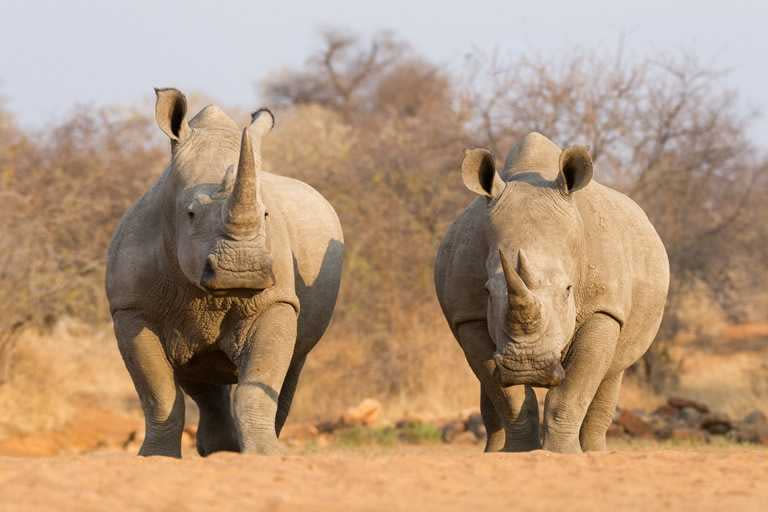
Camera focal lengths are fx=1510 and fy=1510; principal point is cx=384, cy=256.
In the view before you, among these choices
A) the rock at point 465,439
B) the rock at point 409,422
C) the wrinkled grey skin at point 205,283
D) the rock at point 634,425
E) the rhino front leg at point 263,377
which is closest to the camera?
the wrinkled grey skin at point 205,283

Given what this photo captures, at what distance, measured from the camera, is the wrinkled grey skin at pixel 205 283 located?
7.63 m

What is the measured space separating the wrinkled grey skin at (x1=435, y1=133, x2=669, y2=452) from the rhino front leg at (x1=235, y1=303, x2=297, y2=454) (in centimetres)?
107

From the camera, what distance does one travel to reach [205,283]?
7.66 metres

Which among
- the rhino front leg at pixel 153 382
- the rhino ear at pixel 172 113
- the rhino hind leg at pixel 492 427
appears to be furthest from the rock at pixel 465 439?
the rhino ear at pixel 172 113

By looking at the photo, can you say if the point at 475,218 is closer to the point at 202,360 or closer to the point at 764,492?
the point at 202,360

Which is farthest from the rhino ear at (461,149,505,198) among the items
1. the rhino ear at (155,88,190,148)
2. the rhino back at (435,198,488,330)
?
the rhino ear at (155,88,190,148)

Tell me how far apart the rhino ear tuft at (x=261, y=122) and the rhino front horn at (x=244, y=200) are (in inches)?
36.0

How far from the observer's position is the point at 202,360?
8.69m

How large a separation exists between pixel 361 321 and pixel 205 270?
11534mm

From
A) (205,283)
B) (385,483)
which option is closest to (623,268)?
(205,283)

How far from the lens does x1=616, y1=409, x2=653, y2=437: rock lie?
14562 mm

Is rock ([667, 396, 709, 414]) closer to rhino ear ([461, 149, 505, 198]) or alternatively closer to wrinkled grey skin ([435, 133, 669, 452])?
wrinkled grey skin ([435, 133, 669, 452])

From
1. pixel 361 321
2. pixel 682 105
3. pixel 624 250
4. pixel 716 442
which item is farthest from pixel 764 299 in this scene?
pixel 624 250

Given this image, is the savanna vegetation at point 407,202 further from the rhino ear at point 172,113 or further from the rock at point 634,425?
the rhino ear at point 172,113
